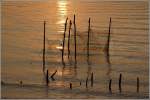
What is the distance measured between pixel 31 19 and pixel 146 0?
5.06ft

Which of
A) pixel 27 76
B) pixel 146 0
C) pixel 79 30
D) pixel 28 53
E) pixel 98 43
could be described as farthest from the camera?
pixel 98 43

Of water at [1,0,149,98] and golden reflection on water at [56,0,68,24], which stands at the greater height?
golden reflection on water at [56,0,68,24]

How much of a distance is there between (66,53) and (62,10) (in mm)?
523

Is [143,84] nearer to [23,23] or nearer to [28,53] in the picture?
[28,53]

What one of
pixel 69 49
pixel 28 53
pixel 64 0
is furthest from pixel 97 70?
pixel 64 0

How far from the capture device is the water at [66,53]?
3.70 metres

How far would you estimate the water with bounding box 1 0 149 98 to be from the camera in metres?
3.70

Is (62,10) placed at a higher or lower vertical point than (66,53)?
higher

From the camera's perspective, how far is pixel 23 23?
4.83 meters

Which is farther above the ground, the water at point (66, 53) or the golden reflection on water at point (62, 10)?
the golden reflection on water at point (62, 10)

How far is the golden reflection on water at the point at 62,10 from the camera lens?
372cm

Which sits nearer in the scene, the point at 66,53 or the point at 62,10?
the point at 62,10

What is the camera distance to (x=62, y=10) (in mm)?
4246

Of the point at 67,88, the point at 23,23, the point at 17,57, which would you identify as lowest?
the point at 67,88
